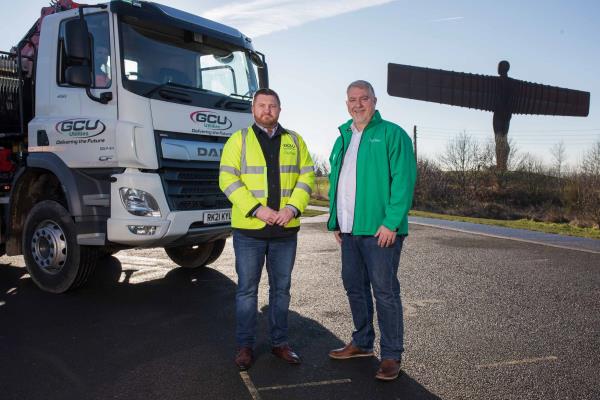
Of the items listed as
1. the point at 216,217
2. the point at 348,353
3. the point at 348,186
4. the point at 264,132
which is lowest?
the point at 348,353

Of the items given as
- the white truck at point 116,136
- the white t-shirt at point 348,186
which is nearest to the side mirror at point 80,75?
the white truck at point 116,136

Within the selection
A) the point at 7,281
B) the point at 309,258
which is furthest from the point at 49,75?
the point at 309,258

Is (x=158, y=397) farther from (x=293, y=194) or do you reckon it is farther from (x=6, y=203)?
(x=6, y=203)

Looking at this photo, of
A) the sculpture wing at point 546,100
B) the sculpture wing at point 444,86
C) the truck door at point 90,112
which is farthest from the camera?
the sculpture wing at point 546,100

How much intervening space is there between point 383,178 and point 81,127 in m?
3.46

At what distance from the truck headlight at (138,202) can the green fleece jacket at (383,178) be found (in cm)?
240

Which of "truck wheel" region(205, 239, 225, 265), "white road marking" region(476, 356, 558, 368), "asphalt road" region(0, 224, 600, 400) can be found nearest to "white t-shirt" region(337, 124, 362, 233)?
"asphalt road" region(0, 224, 600, 400)

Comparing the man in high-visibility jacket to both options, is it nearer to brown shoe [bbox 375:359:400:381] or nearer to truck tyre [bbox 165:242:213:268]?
brown shoe [bbox 375:359:400:381]

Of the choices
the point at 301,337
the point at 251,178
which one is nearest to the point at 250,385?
the point at 301,337

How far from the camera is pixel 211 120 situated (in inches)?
228

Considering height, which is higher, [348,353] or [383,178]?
[383,178]

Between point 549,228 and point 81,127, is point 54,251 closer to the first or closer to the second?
point 81,127

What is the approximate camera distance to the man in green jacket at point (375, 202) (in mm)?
3543

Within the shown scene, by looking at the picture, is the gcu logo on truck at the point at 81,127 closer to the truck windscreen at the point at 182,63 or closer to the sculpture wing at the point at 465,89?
the truck windscreen at the point at 182,63
